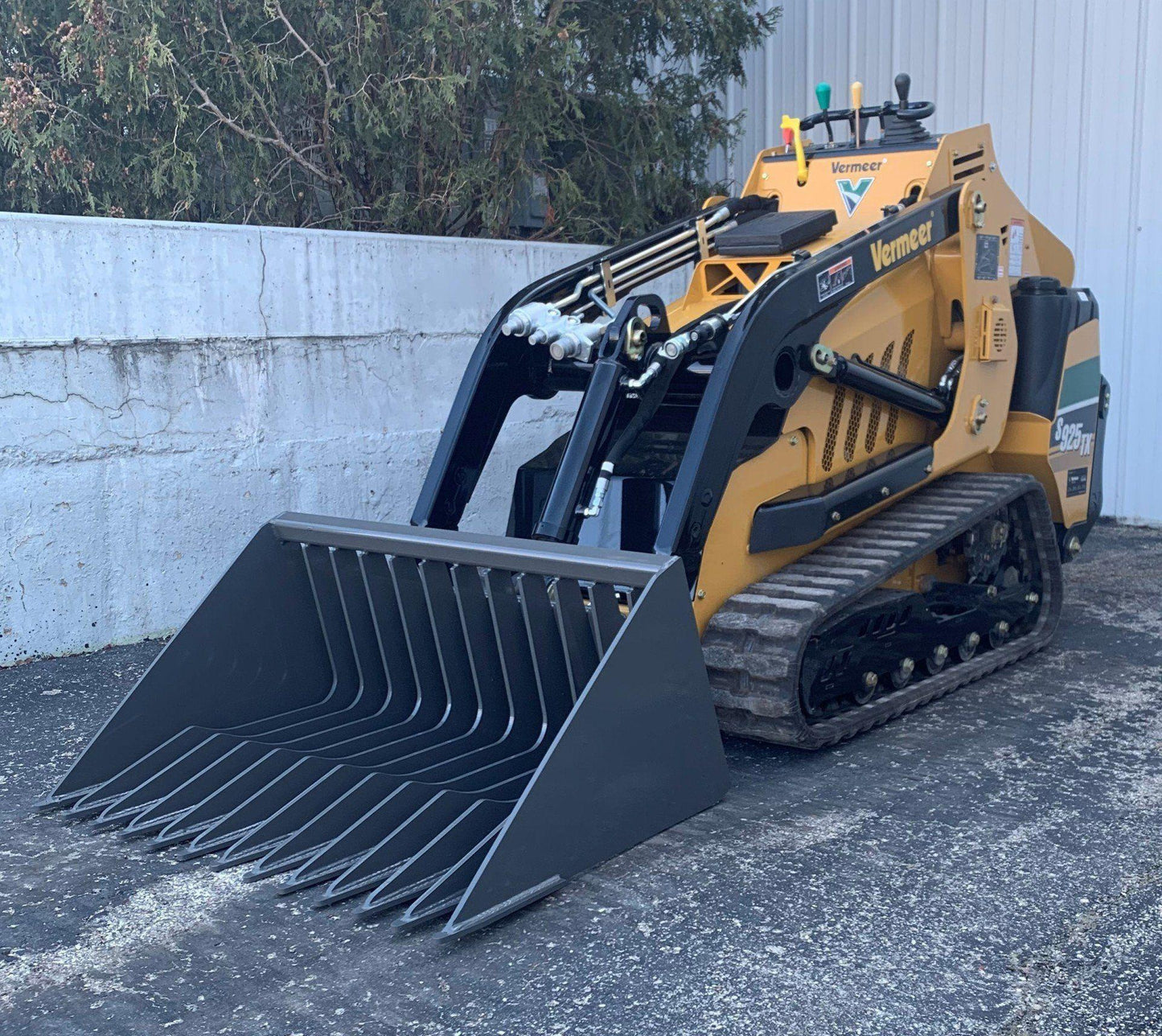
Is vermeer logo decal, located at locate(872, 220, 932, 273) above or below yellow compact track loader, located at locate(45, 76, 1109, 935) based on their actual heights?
above

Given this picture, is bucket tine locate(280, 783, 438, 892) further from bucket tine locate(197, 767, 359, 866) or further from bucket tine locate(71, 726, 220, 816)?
bucket tine locate(71, 726, 220, 816)

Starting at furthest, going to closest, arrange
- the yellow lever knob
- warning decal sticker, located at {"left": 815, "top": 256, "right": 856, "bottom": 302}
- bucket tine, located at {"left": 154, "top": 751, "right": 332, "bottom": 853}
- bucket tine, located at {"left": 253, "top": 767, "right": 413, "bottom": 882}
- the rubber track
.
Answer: the yellow lever knob, warning decal sticker, located at {"left": 815, "top": 256, "right": 856, "bottom": 302}, the rubber track, bucket tine, located at {"left": 154, "top": 751, "right": 332, "bottom": 853}, bucket tine, located at {"left": 253, "top": 767, "right": 413, "bottom": 882}

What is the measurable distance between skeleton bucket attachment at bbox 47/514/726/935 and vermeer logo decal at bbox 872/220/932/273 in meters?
1.63

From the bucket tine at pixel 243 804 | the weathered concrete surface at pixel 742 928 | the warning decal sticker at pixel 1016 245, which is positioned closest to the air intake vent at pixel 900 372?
the warning decal sticker at pixel 1016 245

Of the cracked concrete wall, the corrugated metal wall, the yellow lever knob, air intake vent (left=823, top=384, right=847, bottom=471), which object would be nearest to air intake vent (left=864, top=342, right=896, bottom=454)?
air intake vent (left=823, top=384, right=847, bottom=471)

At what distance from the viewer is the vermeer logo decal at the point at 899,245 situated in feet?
14.7

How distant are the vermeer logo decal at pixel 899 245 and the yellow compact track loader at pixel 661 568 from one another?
1cm

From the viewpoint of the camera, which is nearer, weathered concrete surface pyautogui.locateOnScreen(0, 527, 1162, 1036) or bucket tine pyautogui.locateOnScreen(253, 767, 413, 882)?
weathered concrete surface pyautogui.locateOnScreen(0, 527, 1162, 1036)

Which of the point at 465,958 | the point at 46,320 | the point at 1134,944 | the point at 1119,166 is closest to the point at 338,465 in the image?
the point at 46,320

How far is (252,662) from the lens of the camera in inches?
155

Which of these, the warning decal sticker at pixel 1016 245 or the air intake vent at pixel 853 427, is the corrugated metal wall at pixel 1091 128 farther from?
the air intake vent at pixel 853 427

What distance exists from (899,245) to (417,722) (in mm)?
2431

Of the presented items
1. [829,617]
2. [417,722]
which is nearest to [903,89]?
[829,617]

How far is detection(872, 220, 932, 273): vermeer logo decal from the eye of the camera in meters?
4.48
